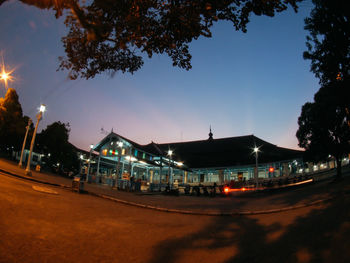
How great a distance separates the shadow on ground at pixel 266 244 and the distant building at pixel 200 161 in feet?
65.2

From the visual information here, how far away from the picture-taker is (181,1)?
5.55 metres

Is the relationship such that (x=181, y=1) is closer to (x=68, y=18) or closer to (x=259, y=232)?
(x=68, y=18)

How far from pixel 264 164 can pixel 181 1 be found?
2926cm

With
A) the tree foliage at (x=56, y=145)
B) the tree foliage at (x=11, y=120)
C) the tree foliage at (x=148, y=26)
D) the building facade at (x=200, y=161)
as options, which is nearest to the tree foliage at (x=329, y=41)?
the tree foliage at (x=148, y=26)

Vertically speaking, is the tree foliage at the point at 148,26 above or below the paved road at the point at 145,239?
above

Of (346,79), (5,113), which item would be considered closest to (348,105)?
(346,79)

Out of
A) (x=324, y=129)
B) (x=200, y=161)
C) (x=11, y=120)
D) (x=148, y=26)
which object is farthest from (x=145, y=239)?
(x=200, y=161)

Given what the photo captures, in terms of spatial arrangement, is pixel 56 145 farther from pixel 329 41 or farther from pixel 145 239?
pixel 329 41

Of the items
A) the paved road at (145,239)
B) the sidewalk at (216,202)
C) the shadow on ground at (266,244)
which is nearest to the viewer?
the paved road at (145,239)

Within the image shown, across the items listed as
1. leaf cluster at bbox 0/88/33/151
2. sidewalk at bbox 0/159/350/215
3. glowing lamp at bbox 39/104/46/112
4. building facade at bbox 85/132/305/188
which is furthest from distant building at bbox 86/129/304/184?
sidewalk at bbox 0/159/350/215

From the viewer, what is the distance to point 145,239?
4.27 metres

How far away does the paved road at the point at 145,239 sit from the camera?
10.4 feet

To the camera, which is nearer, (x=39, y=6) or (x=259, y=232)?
(x=39, y=6)

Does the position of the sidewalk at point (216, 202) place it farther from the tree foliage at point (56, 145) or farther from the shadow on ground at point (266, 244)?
the tree foliage at point (56, 145)
